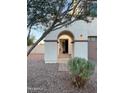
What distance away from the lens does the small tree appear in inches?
259

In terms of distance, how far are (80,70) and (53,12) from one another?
190 cm

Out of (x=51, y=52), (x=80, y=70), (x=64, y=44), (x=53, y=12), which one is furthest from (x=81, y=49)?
(x=53, y=12)

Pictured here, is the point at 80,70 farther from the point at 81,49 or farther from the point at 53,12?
the point at 81,49

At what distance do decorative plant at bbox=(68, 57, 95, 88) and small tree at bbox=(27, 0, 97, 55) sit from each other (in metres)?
1.26

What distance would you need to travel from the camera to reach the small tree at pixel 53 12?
259 inches

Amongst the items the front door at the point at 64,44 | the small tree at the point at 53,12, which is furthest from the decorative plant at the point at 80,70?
the front door at the point at 64,44

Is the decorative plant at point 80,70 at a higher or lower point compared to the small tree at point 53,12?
lower

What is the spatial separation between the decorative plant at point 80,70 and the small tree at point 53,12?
1256 mm

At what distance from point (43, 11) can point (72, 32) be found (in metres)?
8.32

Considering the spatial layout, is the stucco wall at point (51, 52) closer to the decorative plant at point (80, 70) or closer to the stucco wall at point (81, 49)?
the stucco wall at point (81, 49)

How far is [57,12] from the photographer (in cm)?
679

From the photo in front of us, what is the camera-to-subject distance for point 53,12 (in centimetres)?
678

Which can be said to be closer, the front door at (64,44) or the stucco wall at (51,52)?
the stucco wall at (51,52)
